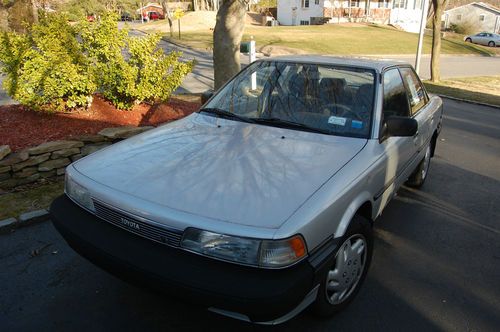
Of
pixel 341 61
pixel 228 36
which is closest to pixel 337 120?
pixel 341 61

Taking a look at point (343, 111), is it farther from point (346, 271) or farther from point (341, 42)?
point (341, 42)

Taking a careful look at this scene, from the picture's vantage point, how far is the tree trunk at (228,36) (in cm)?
757

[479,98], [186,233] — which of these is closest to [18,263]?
[186,233]

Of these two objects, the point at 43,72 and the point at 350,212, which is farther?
the point at 43,72

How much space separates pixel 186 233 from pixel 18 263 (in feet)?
6.67

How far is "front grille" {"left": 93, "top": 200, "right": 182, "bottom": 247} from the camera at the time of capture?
7.26 feet

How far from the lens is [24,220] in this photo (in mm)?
3924

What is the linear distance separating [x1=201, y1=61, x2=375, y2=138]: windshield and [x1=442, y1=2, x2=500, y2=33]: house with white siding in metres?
68.0

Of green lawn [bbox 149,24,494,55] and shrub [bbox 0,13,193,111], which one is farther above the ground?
shrub [bbox 0,13,193,111]

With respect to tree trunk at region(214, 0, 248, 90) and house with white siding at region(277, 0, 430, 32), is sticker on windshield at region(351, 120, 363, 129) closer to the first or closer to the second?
tree trunk at region(214, 0, 248, 90)

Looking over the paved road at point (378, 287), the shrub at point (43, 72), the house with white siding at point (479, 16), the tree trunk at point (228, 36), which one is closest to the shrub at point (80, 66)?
the shrub at point (43, 72)

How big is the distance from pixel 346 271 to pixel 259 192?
90cm

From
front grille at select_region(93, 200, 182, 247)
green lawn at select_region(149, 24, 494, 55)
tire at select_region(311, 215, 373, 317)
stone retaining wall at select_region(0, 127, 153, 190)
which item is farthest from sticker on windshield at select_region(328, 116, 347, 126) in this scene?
green lawn at select_region(149, 24, 494, 55)

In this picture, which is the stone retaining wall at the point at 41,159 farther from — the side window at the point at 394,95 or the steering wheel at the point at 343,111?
the side window at the point at 394,95
